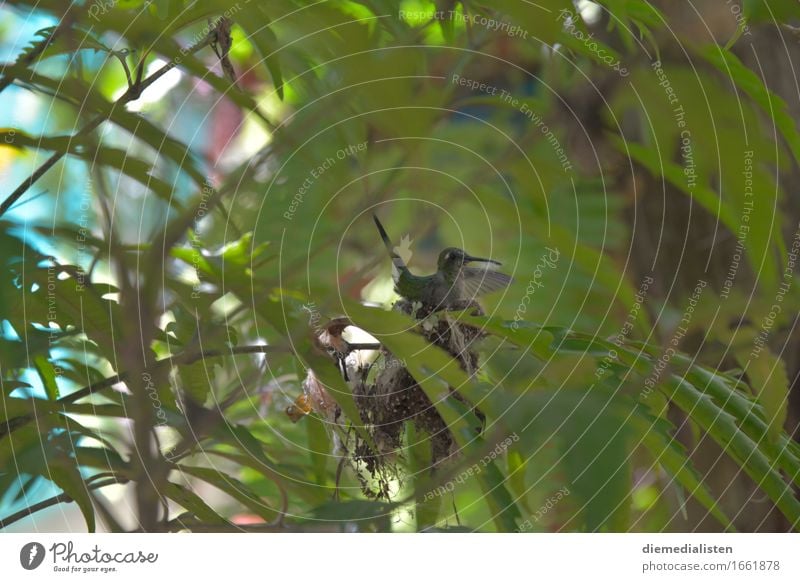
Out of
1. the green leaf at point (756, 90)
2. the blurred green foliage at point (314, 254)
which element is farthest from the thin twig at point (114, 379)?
the green leaf at point (756, 90)

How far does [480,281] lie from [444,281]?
0.03 metres

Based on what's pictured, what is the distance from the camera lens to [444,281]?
0.40 meters

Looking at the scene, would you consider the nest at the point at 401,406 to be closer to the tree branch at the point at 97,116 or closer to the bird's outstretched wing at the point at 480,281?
the bird's outstretched wing at the point at 480,281

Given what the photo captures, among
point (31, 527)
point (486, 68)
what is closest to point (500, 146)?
point (486, 68)

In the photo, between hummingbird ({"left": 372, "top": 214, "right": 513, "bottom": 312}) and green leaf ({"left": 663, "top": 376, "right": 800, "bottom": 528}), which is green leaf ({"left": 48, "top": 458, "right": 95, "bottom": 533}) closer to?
hummingbird ({"left": 372, "top": 214, "right": 513, "bottom": 312})

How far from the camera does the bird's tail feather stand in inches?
15.6

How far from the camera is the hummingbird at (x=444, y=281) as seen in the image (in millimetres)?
389

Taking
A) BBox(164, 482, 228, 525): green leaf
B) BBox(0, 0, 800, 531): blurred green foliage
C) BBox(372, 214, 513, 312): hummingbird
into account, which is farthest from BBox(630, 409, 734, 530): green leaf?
BBox(164, 482, 228, 525): green leaf

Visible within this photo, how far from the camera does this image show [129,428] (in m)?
0.36

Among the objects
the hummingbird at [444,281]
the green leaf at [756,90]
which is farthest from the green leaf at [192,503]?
the green leaf at [756,90]

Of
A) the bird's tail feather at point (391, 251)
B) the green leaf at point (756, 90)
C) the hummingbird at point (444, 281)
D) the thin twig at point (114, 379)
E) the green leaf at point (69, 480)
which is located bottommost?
the green leaf at point (69, 480)

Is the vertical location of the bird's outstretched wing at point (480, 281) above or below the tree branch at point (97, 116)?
below

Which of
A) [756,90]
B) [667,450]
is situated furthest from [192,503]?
[756,90]

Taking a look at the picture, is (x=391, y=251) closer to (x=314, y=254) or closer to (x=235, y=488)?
(x=314, y=254)
